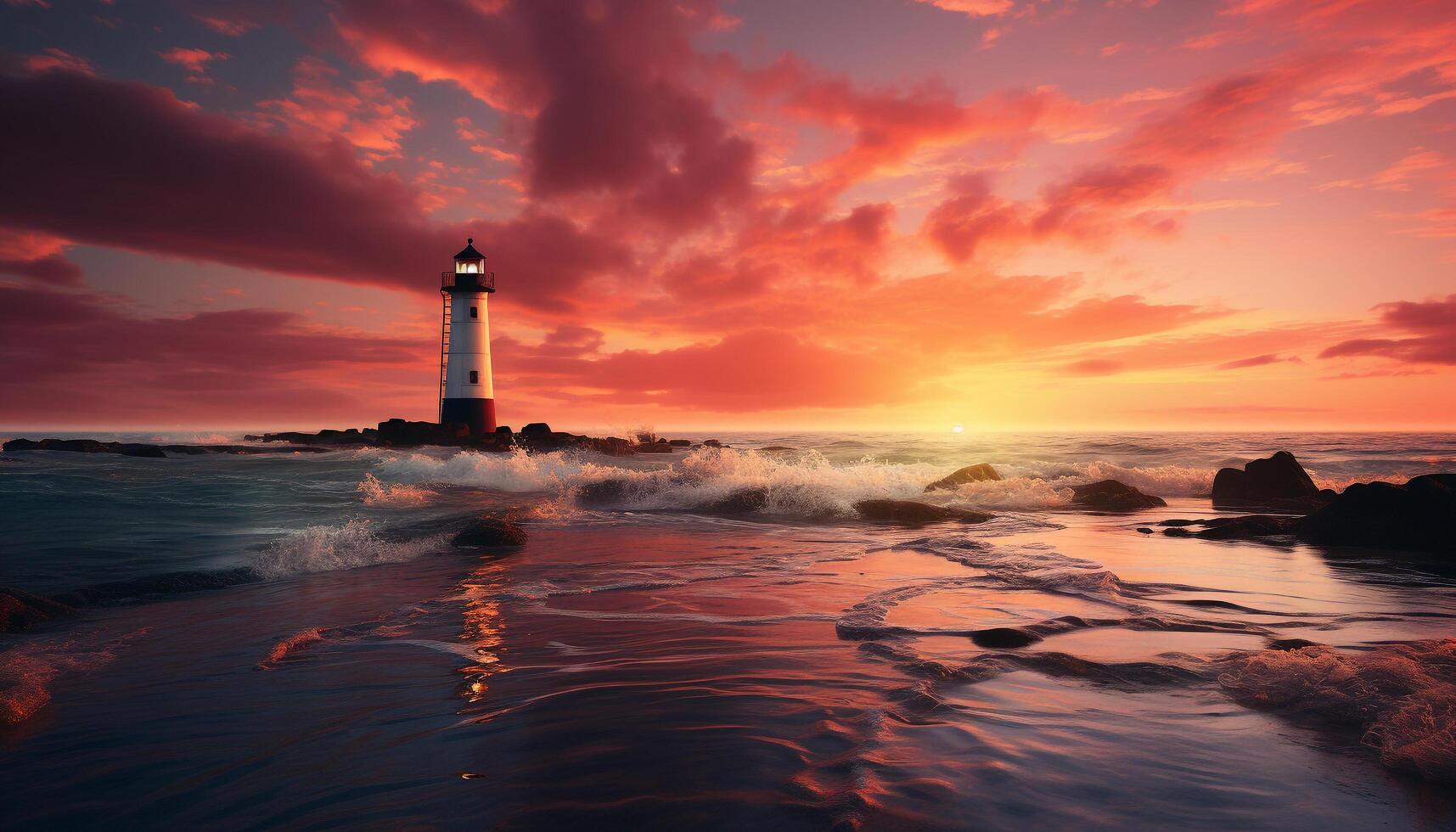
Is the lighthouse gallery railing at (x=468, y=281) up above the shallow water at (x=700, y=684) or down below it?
above

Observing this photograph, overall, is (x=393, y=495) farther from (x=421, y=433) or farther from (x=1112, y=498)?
(x=421, y=433)

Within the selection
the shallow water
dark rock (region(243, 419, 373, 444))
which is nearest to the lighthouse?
dark rock (region(243, 419, 373, 444))

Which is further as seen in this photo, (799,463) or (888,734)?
(799,463)

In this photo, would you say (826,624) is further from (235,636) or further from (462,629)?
(235,636)

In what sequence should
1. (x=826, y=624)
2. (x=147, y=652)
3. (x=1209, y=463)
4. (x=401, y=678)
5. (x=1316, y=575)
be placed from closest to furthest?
(x=401, y=678) < (x=147, y=652) < (x=826, y=624) < (x=1316, y=575) < (x=1209, y=463)

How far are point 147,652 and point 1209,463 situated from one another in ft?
129

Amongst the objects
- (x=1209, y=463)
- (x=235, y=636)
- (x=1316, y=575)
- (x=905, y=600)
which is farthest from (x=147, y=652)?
(x=1209, y=463)

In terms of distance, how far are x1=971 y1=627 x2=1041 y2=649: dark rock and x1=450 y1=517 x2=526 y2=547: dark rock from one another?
338 inches

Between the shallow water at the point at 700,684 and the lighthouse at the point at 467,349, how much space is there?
87.2ft

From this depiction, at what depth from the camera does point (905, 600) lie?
23.9 feet

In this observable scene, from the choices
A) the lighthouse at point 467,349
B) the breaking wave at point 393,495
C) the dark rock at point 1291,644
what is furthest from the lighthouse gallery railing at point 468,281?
the dark rock at point 1291,644

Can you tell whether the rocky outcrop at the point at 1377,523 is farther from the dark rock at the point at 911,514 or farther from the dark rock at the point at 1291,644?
the dark rock at the point at 1291,644

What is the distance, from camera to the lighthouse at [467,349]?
3759 cm

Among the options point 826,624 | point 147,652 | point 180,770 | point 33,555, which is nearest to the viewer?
point 180,770
